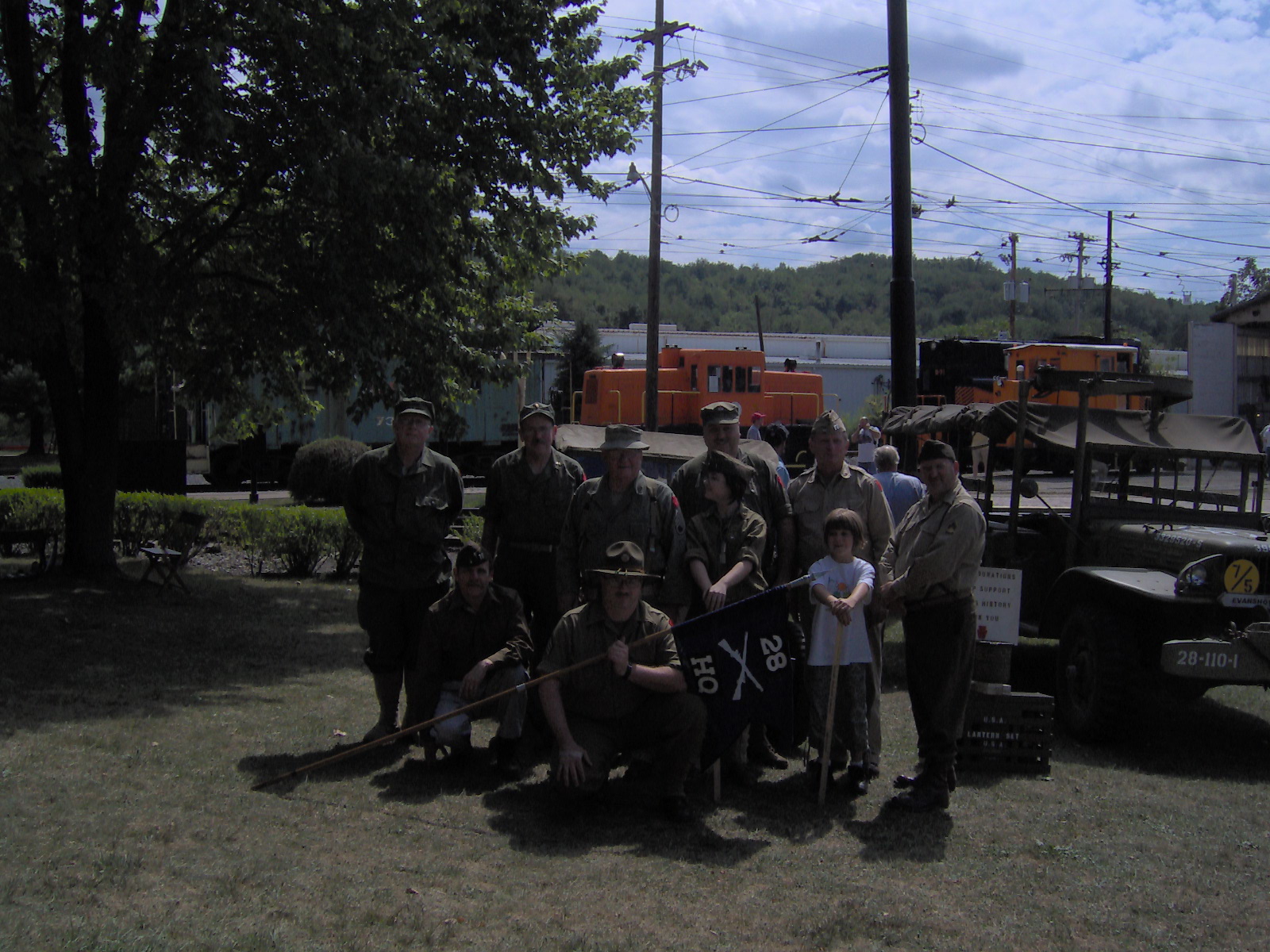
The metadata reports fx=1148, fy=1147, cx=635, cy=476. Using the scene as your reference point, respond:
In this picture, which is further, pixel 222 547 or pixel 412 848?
pixel 222 547

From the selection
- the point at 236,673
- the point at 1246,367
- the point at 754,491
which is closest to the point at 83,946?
the point at 754,491

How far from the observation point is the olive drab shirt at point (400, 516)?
6441mm

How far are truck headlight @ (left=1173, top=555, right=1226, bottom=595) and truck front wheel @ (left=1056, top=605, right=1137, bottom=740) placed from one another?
1.58ft

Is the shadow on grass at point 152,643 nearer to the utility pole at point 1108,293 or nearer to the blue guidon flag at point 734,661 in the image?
the blue guidon flag at point 734,661

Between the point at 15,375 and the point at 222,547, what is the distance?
30.7 m

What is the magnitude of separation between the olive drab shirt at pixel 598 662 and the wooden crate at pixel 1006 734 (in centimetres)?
192

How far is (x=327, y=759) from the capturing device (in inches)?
228

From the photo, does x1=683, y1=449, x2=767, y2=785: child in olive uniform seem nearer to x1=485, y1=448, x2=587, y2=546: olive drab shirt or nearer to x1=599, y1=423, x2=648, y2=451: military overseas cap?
x1=599, y1=423, x2=648, y2=451: military overseas cap

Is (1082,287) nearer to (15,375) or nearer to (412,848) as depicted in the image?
(15,375)

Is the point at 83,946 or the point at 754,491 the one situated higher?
the point at 754,491

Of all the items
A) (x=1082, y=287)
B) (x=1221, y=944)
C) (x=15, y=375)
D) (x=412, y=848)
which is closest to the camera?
(x=1221, y=944)

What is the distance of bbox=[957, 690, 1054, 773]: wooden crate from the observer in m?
6.27

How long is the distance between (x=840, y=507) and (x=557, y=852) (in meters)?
2.43

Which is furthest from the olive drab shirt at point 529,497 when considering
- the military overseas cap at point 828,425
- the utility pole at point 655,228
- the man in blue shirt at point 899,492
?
the utility pole at point 655,228
